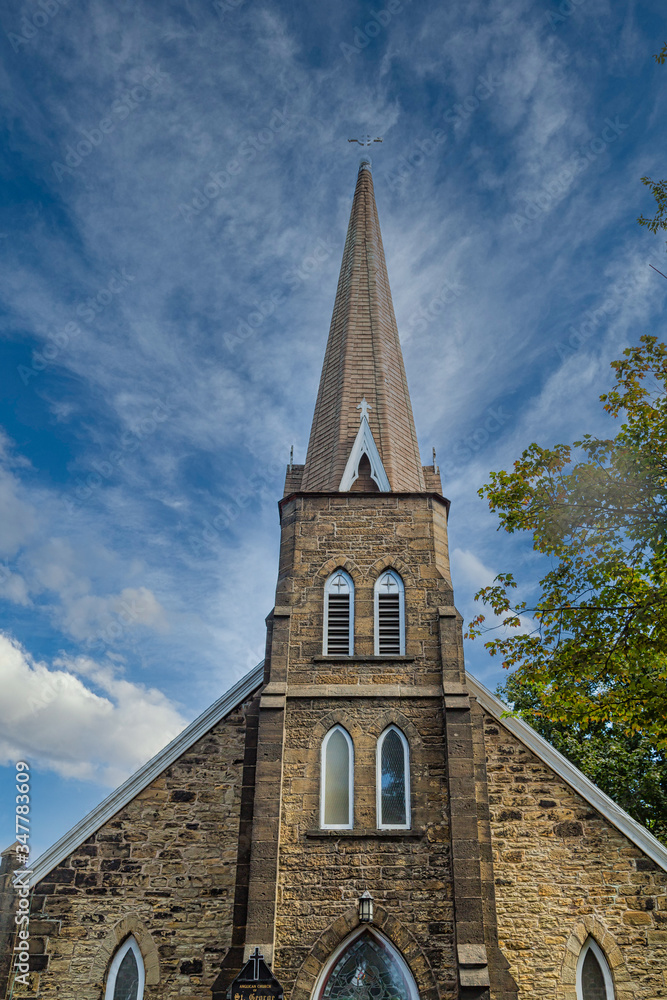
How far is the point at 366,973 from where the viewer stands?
475 inches

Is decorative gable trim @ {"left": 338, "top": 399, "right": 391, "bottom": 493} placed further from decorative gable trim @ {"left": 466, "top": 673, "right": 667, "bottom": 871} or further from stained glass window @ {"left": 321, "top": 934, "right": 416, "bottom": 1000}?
stained glass window @ {"left": 321, "top": 934, "right": 416, "bottom": 1000}

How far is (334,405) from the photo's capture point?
19000 mm

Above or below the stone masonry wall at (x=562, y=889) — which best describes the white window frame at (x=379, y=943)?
below

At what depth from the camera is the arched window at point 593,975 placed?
13055 mm

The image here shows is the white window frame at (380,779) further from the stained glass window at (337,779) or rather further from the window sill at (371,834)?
the stained glass window at (337,779)

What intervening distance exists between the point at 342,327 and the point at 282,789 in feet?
38.9

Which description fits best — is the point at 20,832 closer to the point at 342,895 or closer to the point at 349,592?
the point at 342,895

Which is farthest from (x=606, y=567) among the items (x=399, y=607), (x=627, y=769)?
Result: (x=627, y=769)

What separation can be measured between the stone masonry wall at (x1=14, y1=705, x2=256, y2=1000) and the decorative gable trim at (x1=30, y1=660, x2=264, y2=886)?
0.42 feet

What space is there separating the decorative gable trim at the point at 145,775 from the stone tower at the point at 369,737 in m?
1.85

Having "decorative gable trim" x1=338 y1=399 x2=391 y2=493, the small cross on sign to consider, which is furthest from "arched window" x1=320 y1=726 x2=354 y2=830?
"decorative gable trim" x1=338 y1=399 x2=391 y2=493

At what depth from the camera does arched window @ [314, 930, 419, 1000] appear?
467 inches

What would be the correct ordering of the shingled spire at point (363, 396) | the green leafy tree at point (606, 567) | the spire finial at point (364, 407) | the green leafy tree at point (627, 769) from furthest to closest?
1. the green leafy tree at point (627, 769)
2. the spire finial at point (364, 407)
3. the shingled spire at point (363, 396)
4. the green leafy tree at point (606, 567)

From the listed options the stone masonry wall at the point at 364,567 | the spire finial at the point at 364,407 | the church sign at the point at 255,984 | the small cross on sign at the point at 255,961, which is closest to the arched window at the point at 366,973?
the church sign at the point at 255,984
